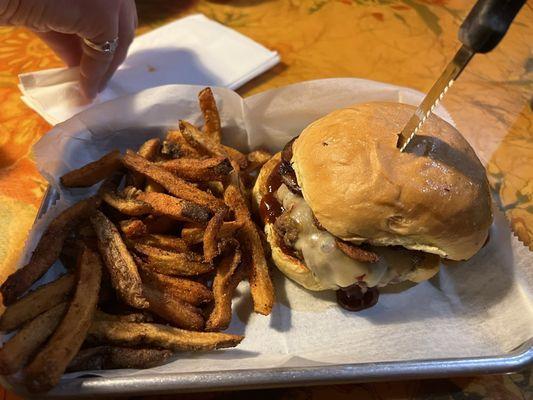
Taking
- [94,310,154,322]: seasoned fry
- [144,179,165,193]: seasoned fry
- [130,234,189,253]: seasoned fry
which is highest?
[144,179,165,193]: seasoned fry

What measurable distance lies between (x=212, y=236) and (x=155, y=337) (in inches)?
14.3

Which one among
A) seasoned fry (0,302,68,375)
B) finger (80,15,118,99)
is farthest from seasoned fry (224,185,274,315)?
finger (80,15,118,99)

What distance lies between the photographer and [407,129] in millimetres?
1634

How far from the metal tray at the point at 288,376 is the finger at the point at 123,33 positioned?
153 centimetres

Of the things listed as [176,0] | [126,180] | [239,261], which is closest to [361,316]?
[239,261]

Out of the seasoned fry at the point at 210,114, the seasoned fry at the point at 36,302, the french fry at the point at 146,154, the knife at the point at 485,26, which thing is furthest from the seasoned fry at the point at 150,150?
the knife at the point at 485,26

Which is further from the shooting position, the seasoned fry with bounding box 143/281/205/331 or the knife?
the seasoned fry with bounding box 143/281/205/331

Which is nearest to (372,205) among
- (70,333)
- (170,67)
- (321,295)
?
(321,295)

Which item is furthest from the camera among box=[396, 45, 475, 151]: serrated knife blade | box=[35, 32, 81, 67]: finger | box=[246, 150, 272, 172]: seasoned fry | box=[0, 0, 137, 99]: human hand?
box=[35, 32, 81, 67]: finger

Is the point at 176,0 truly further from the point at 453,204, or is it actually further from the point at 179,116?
the point at 453,204

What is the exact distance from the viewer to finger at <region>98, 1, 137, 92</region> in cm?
224

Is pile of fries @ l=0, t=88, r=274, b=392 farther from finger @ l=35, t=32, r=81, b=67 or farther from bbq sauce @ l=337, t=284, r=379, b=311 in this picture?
finger @ l=35, t=32, r=81, b=67

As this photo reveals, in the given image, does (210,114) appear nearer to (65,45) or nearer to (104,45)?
(104,45)

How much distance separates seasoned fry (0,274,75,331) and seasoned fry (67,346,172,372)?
18 centimetres
